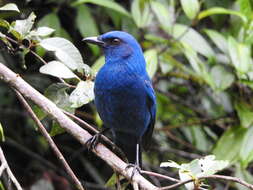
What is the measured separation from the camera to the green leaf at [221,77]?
4555 mm

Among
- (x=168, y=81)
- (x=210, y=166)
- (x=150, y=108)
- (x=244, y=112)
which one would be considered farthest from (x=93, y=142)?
(x=168, y=81)

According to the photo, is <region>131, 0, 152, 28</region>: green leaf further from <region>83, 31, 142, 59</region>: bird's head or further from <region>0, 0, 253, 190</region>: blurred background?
<region>83, 31, 142, 59</region>: bird's head

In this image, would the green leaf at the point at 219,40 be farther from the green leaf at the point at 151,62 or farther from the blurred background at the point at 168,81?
the green leaf at the point at 151,62

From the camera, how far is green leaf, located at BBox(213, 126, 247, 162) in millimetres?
4508

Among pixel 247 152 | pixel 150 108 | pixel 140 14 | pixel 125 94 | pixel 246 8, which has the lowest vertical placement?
pixel 247 152

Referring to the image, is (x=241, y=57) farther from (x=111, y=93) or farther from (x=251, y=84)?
(x=111, y=93)

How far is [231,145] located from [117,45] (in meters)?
1.40

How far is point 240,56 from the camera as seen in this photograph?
4191 millimetres

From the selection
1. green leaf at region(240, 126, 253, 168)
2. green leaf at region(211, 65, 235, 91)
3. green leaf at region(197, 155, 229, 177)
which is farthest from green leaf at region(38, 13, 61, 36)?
green leaf at region(197, 155, 229, 177)

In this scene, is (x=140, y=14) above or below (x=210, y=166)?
above

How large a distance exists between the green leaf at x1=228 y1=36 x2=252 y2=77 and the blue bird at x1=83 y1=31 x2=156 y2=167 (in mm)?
734

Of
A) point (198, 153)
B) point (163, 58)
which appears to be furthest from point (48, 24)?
point (198, 153)

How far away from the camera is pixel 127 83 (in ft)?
12.4

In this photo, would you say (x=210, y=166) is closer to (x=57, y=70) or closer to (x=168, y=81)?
(x=57, y=70)
